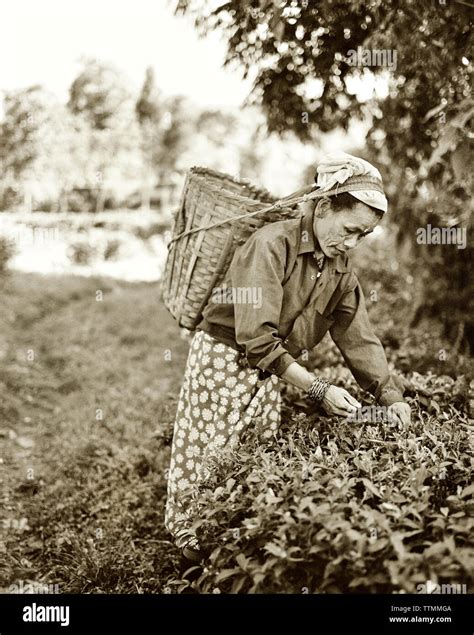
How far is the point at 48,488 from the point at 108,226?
570 inches

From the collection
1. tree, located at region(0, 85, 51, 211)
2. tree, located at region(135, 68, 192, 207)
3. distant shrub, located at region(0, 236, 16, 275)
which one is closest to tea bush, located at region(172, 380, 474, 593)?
distant shrub, located at region(0, 236, 16, 275)

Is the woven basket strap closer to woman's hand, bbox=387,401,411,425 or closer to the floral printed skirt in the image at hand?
the floral printed skirt

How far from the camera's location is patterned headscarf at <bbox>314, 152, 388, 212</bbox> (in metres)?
2.97

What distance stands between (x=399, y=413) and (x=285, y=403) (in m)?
0.85

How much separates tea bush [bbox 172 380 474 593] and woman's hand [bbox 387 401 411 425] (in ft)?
0.29

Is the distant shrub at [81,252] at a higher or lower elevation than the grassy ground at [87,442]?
higher

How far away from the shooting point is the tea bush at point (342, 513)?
2.26 metres

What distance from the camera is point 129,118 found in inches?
726

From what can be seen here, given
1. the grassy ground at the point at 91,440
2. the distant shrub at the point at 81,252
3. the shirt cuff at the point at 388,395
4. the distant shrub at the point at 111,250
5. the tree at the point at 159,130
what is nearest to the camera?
the shirt cuff at the point at 388,395

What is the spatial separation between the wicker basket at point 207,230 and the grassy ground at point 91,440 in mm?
833

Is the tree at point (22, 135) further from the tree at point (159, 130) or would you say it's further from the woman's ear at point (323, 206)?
the woman's ear at point (323, 206)
